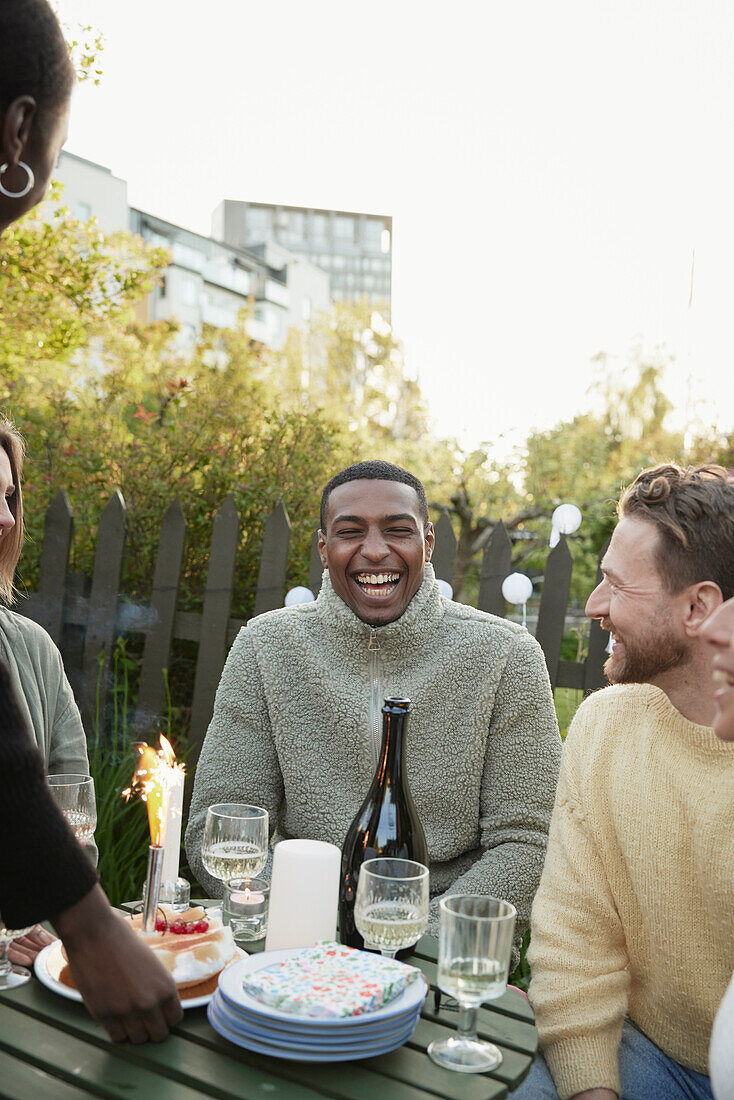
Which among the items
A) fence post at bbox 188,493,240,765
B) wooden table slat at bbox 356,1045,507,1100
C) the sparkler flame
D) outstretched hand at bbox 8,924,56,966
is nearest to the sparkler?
the sparkler flame

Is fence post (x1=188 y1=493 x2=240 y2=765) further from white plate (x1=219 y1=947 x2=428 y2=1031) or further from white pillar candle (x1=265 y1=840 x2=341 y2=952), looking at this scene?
A: white plate (x1=219 y1=947 x2=428 y2=1031)

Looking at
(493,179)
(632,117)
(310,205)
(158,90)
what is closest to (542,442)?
(632,117)

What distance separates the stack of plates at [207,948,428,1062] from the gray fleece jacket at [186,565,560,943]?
3.28 ft

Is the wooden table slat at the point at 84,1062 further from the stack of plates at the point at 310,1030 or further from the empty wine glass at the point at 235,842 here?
the empty wine glass at the point at 235,842

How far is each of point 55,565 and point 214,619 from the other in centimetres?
90

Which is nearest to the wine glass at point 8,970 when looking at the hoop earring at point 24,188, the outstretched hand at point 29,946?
the outstretched hand at point 29,946

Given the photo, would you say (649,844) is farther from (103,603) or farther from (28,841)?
(103,603)

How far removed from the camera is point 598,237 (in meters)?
20.1

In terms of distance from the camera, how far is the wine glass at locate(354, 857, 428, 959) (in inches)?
57.7

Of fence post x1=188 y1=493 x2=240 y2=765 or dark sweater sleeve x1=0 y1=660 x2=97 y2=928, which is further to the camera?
fence post x1=188 y1=493 x2=240 y2=765

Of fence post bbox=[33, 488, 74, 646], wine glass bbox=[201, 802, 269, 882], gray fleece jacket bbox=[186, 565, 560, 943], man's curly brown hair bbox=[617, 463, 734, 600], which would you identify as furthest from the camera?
fence post bbox=[33, 488, 74, 646]

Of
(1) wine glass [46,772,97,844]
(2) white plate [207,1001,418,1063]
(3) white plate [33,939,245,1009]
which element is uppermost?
(1) wine glass [46,772,97,844]

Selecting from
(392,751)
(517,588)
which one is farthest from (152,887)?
(517,588)

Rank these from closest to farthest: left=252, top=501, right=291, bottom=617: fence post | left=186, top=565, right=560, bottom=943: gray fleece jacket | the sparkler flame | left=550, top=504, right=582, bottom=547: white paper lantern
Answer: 1. the sparkler flame
2. left=186, top=565, right=560, bottom=943: gray fleece jacket
3. left=550, top=504, right=582, bottom=547: white paper lantern
4. left=252, top=501, right=291, bottom=617: fence post
